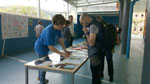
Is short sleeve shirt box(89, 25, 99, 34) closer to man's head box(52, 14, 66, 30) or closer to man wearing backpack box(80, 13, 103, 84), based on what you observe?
man wearing backpack box(80, 13, 103, 84)

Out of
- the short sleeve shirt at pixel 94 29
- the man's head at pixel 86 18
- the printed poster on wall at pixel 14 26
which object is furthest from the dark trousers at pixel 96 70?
the printed poster on wall at pixel 14 26

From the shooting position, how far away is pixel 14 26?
502cm

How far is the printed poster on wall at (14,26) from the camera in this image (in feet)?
15.2

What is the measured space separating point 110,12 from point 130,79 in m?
9.25

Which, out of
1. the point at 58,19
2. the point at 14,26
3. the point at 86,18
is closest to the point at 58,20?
the point at 58,19

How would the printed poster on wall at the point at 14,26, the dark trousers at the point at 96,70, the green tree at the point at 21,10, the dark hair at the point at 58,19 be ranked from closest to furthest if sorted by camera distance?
the dark hair at the point at 58,19
the dark trousers at the point at 96,70
the printed poster on wall at the point at 14,26
the green tree at the point at 21,10

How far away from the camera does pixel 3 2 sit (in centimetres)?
504

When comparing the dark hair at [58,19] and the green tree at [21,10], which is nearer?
the dark hair at [58,19]

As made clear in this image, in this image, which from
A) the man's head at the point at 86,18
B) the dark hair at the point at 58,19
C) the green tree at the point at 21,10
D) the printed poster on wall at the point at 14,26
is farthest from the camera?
the green tree at the point at 21,10

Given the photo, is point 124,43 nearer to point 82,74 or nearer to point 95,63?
point 82,74

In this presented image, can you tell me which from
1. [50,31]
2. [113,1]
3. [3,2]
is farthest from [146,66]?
[113,1]

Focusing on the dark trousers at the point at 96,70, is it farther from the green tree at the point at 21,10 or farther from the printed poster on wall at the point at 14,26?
the green tree at the point at 21,10

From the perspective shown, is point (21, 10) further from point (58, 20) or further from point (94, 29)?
point (94, 29)

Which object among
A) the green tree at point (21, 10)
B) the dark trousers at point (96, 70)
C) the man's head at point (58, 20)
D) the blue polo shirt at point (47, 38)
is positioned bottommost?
the dark trousers at point (96, 70)
